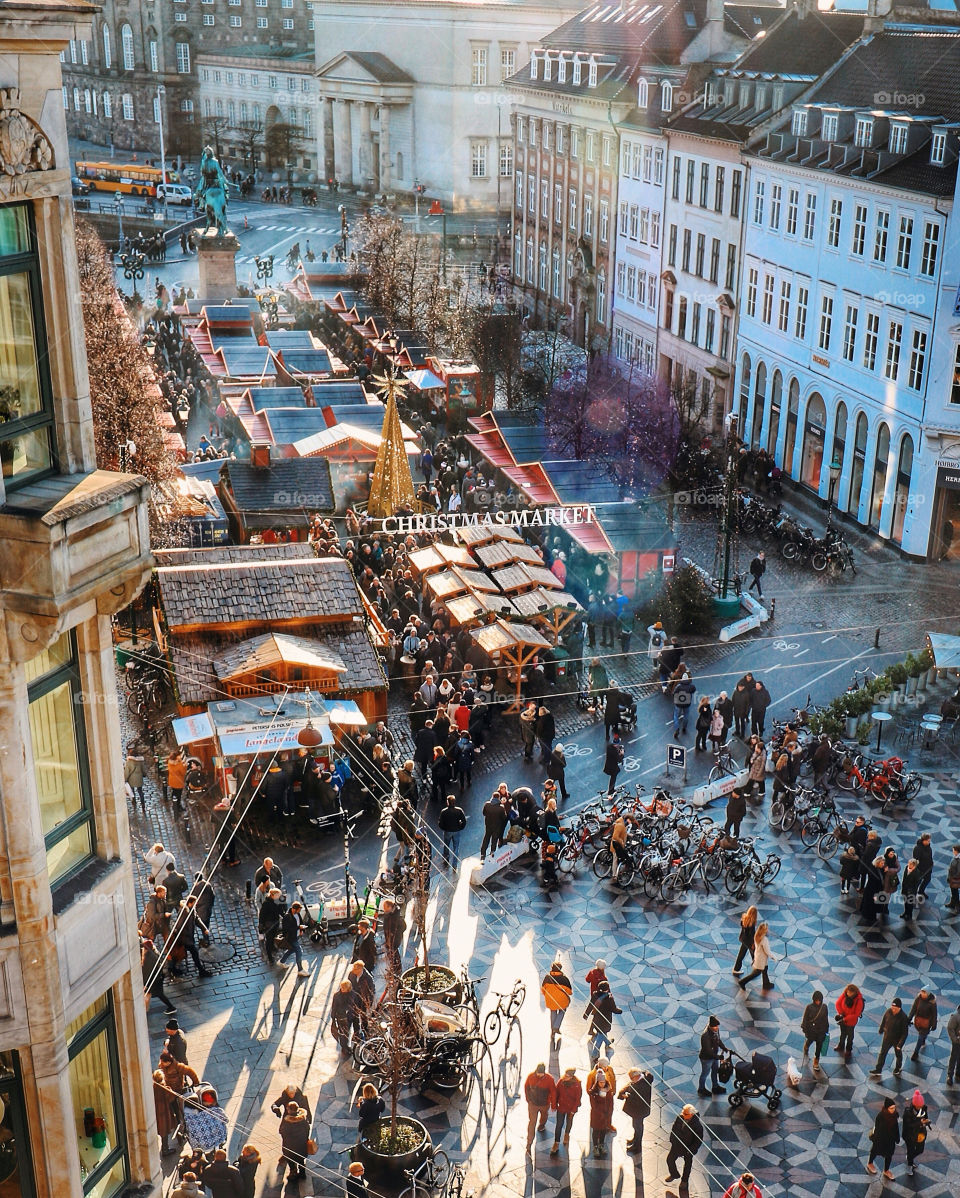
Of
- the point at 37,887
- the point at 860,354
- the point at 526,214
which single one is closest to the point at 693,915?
the point at 37,887

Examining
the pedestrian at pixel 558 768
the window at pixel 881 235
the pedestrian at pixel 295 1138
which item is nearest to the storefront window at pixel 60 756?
the pedestrian at pixel 295 1138

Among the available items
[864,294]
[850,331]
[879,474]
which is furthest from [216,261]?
[879,474]

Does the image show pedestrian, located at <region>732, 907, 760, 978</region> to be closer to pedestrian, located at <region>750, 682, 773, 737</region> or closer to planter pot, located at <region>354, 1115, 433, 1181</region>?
planter pot, located at <region>354, 1115, 433, 1181</region>

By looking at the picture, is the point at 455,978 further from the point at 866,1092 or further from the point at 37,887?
the point at 37,887

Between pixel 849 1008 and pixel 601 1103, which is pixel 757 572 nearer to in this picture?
pixel 849 1008

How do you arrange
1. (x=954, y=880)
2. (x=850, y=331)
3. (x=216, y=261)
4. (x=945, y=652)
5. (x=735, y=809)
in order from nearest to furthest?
(x=954, y=880), (x=735, y=809), (x=945, y=652), (x=850, y=331), (x=216, y=261)

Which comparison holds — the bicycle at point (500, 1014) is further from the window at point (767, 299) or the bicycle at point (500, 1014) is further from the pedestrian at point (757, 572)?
the window at point (767, 299)

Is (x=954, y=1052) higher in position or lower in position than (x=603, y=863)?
higher
